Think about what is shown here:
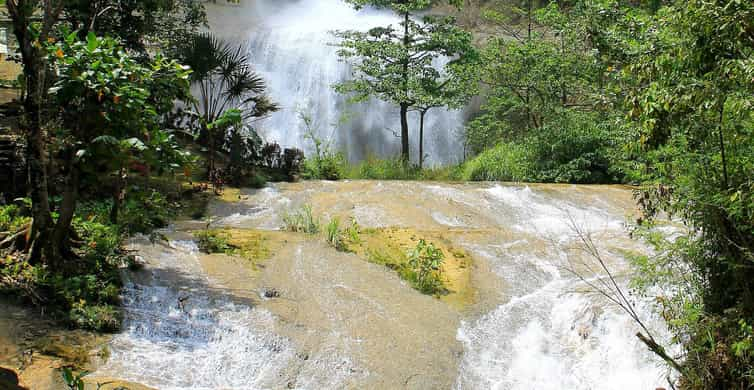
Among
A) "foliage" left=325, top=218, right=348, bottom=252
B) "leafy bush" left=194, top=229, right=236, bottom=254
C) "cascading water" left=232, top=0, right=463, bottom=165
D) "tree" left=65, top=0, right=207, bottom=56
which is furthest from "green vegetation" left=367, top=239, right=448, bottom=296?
"cascading water" left=232, top=0, right=463, bottom=165

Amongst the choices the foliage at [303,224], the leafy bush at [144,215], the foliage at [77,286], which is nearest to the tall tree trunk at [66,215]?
the foliage at [77,286]

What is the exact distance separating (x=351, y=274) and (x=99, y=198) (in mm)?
4897

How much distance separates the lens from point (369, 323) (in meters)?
7.07

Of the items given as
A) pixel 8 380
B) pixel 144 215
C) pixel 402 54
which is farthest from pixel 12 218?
pixel 402 54

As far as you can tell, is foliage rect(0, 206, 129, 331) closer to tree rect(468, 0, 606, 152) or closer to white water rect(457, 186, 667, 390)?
white water rect(457, 186, 667, 390)

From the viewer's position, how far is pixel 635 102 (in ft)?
16.8

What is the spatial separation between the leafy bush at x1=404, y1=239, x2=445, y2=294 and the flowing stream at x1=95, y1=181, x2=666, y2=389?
21 centimetres

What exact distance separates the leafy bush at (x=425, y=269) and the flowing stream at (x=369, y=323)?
0.68 feet

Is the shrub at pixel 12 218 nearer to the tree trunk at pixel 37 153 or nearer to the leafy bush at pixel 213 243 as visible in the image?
the tree trunk at pixel 37 153

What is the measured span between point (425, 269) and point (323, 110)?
14.1 metres

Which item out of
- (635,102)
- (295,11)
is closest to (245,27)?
(295,11)

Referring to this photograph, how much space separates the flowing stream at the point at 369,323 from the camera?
6133 mm

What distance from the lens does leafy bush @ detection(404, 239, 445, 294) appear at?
799 cm

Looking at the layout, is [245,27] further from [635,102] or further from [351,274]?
[635,102]
